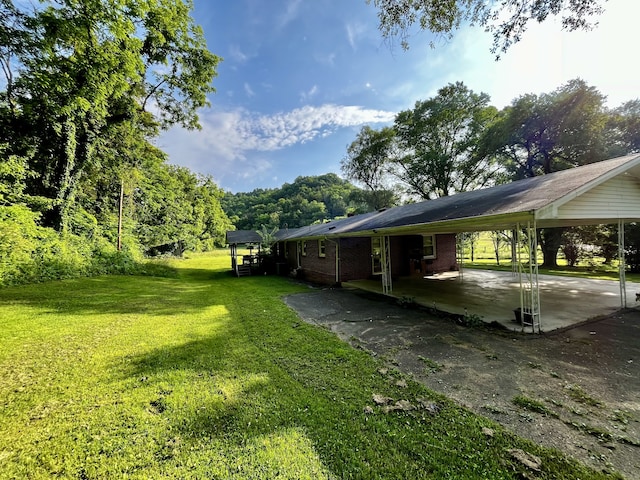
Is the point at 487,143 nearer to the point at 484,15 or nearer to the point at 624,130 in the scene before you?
the point at 624,130

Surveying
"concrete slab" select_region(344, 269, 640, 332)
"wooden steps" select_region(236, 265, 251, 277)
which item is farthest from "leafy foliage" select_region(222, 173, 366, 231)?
"concrete slab" select_region(344, 269, 640, 332)

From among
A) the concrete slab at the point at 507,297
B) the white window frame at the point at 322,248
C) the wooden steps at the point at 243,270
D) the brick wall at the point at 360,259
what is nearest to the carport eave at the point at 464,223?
the concrete slab at the point at 507,297

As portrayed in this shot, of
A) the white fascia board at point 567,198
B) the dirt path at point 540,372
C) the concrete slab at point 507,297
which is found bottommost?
the dirt path at point 540,372

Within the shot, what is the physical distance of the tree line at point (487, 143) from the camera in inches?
607

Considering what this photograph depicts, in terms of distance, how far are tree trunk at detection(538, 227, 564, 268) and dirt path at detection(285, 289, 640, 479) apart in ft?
41.5

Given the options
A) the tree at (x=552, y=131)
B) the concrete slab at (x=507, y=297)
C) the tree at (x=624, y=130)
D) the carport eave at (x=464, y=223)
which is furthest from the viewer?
the tree at (x=552, y=131)

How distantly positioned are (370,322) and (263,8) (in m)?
13.8

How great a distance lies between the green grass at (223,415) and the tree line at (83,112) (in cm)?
758

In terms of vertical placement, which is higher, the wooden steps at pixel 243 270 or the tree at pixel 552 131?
the tree at pixel 552 131

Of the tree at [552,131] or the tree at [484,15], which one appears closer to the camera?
the tree at [484,15]

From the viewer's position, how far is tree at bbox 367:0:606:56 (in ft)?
17.2

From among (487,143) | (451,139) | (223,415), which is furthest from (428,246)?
(451,139)

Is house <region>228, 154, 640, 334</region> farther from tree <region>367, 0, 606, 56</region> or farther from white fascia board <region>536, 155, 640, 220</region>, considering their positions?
tree <region>367, 0, 606, 56</region>

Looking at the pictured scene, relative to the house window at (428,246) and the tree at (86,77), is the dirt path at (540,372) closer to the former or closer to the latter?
the house window at (428,246)
